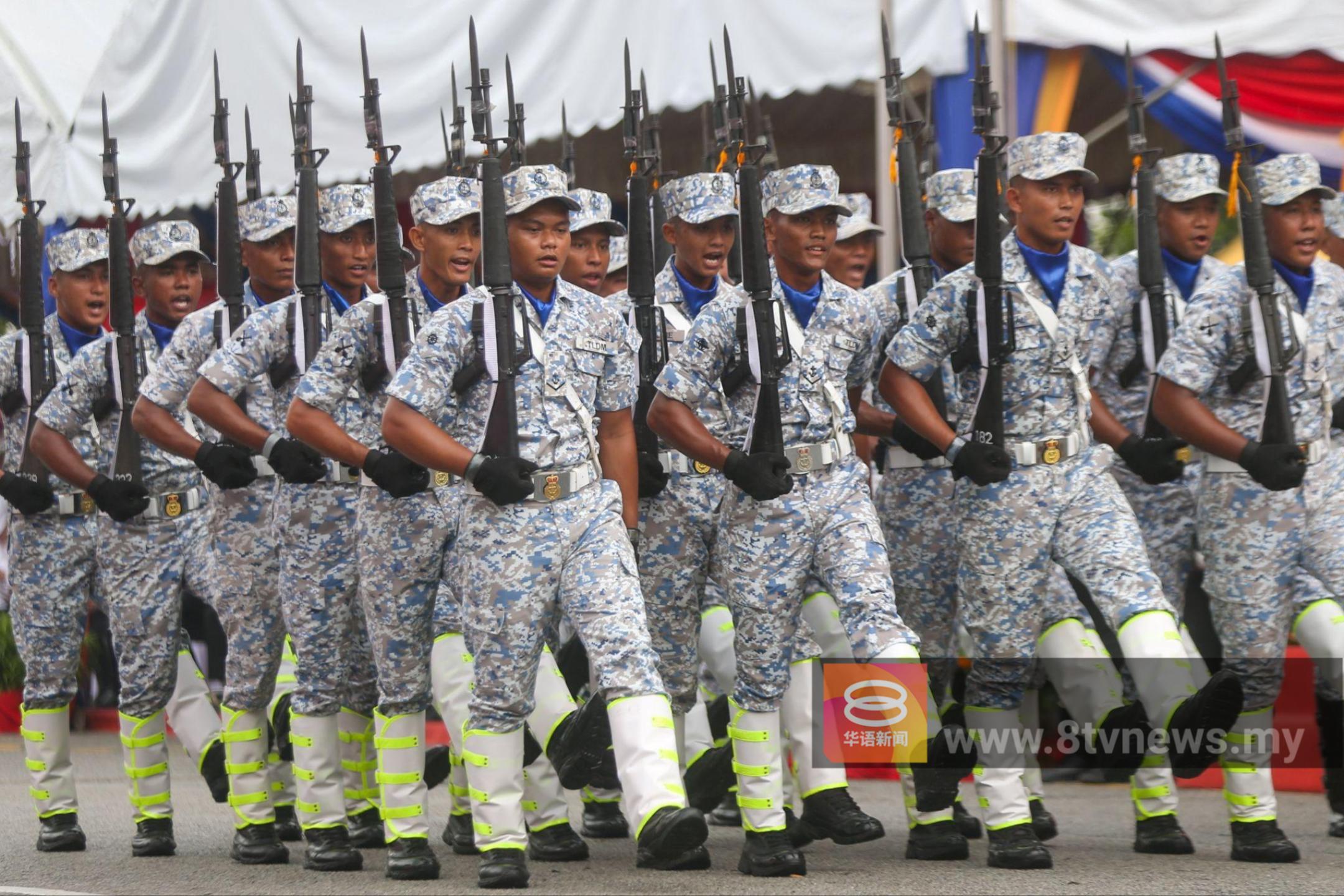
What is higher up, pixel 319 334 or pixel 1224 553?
pixel 319 334

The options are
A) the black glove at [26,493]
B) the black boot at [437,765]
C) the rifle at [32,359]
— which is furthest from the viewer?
the rifle at [32,359]

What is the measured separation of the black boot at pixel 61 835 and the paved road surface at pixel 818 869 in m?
0.08

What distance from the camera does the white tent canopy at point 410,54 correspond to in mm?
9344

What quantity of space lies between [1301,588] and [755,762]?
2042 mm

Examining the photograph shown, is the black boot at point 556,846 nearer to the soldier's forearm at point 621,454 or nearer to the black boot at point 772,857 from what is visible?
the black boot at point 772,857

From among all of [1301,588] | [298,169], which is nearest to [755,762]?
[1301,588]

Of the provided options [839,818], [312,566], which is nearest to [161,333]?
[312,566]

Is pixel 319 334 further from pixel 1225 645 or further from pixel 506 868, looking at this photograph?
pixel 1225 645

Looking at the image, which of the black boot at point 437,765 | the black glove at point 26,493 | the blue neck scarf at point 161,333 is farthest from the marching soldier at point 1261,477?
the black glove at point 26,493

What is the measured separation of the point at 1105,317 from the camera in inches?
323

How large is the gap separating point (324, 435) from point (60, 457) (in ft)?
6.15

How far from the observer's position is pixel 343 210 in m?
8.01

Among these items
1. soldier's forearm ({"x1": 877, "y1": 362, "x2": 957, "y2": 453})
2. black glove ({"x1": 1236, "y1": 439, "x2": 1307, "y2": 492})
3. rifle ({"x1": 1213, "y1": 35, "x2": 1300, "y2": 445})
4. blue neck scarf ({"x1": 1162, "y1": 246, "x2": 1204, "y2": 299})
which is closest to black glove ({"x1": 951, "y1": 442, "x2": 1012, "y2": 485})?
soldier's forearm ({"x1": 877, "y1": 362, "x2": 957, "y2": 453})

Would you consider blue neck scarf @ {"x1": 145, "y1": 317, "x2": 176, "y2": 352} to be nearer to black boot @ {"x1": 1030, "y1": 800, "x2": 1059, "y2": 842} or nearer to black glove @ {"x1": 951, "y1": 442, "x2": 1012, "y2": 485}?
black glove @ {"x1": 951, "y1": 442, "x2": 1012, "y2": 485}
